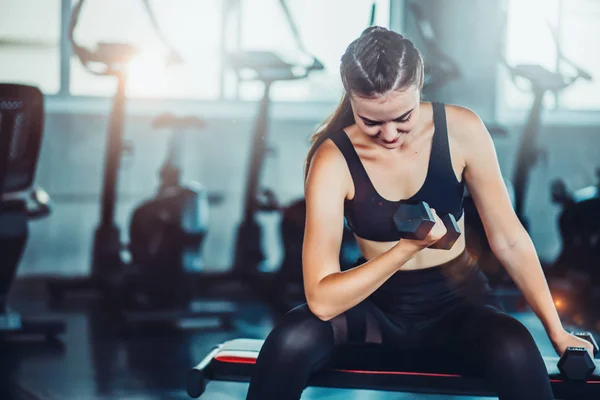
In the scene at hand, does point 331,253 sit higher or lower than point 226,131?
higher

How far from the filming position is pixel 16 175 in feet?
9.05

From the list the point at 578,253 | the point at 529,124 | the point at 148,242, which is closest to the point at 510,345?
the point at 148,242

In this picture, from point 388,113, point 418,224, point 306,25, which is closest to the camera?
point 418,224

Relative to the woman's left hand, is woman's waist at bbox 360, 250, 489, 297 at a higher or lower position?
higher

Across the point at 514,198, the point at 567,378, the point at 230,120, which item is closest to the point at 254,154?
the point at 230,120

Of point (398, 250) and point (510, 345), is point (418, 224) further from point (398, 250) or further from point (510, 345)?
point (510, 345)

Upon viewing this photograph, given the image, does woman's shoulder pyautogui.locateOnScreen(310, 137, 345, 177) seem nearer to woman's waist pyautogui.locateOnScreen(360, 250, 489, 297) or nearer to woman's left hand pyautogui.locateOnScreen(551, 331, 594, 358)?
woman's waist pyautogui.locateOnScreen(360, 250, 489, 297)

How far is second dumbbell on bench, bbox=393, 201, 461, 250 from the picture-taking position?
1124mm

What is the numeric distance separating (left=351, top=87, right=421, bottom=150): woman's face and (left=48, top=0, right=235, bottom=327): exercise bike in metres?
1.93

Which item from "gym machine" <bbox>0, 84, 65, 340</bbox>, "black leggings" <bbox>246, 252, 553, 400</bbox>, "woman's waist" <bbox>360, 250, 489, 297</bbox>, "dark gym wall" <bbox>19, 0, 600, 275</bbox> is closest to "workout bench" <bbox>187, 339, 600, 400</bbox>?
"black leggings" <bbox>246, 252, 553, 400</bbox>

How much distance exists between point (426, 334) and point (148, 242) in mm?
2120

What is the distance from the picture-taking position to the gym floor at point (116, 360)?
2.13m

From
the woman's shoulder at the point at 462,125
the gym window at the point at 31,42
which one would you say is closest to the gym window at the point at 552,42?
the gym window at the point at 31,42

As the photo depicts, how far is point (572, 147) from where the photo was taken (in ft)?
14.6
